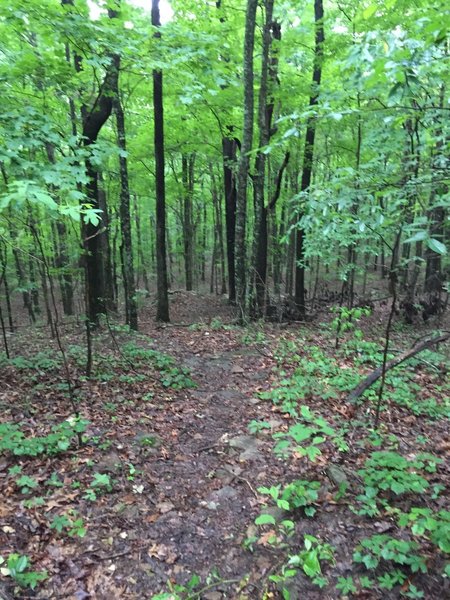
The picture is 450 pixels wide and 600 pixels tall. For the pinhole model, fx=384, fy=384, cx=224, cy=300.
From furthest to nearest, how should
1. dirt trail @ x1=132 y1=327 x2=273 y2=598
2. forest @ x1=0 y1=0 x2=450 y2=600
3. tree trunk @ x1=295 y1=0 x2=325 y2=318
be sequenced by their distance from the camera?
1. tree trunk @ x1=295 y1=0 x2=325 y2=318
2. dirt trail @ x1=132 y1=327 x2=273 y2=598
3. forest @ x1=0 y1=0 x2=450 y2=600

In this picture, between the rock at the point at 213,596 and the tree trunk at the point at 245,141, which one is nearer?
the rock at the point at 213,596

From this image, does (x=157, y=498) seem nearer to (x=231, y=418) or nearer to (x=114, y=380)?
(x=231, y=418)

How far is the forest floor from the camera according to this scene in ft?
10.2

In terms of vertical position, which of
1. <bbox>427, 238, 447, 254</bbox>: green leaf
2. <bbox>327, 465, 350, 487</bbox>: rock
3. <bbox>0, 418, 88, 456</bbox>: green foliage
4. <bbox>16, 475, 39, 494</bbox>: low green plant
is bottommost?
<bbox>327, 465, 350, 487</bbox>: rock

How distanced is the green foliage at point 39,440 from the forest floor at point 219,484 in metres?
0.02

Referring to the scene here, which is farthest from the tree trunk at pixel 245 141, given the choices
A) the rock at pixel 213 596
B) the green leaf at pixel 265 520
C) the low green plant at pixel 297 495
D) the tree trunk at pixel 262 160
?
the rock at pixel 213 596

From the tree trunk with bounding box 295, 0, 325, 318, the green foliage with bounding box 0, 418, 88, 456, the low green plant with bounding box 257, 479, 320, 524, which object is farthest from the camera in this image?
the tree trunk with bounding box 295, 0, 325, 318

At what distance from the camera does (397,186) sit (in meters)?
3.23

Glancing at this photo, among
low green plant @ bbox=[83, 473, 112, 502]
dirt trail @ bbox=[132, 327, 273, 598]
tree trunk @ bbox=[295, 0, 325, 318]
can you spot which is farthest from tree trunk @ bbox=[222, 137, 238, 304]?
low green plant @ bbox=[83, 473, 112, 502]

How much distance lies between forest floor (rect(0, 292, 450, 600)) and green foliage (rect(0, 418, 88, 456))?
23 mm

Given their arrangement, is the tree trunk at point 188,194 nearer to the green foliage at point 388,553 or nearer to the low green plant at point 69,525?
the low green plant at point 69,525

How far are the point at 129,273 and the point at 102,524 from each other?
7.53 meters

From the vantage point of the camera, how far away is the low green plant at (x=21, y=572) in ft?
9.94

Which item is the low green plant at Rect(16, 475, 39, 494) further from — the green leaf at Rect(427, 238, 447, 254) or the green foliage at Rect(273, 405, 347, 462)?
the green leaf at Rect(427, 238, 447, 254)
